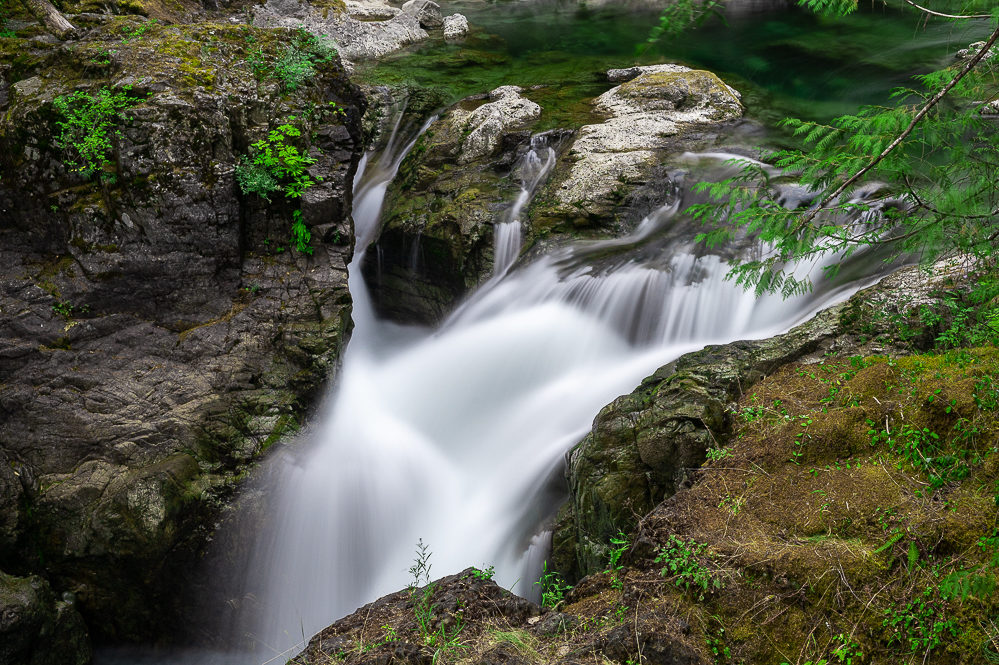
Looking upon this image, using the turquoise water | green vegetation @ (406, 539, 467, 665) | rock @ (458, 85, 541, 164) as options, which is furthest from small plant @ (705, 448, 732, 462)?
the turquoise water

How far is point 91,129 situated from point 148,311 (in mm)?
1886

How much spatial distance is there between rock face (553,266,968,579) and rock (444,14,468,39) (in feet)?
48.0

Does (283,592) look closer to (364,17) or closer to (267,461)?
(267,461)

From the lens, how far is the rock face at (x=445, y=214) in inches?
343

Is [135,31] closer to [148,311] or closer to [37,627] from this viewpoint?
[148,311]

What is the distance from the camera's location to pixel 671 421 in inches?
180

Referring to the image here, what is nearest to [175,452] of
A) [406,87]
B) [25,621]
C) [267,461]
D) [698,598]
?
[267,461]

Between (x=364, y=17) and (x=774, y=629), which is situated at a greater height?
(x=364, y=17)

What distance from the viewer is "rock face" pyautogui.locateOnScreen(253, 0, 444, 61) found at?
1533 centimetres

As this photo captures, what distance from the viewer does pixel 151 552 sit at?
545 cm

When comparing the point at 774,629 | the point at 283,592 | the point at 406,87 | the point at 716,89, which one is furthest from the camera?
the point at 406,87

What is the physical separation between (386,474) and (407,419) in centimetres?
82

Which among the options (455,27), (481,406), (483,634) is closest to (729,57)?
(455,27)

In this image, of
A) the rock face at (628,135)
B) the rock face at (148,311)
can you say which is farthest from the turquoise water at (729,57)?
the rock face at (148,311)
